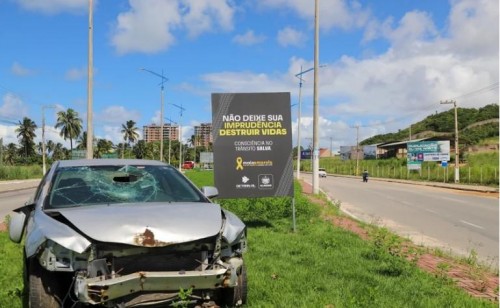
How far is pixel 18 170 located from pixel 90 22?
45168 mm

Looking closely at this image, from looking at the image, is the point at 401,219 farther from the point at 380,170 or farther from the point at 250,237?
the point at 380,170

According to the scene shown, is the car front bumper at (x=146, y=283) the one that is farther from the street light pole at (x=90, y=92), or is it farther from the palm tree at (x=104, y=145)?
the palm tree at (x=104, y=145)

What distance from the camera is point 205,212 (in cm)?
459

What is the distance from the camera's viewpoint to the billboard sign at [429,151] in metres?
70.7

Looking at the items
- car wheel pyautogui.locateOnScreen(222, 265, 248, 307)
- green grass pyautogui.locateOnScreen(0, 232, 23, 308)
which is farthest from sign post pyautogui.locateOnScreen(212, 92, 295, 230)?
car wheel pyautogui.locateOnScreen(222, 265, 248, 307)

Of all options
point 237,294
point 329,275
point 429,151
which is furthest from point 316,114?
point 429,151

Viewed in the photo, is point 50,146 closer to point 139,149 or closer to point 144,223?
point 139,149

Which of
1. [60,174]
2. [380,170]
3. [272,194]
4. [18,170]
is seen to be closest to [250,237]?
[272,194]

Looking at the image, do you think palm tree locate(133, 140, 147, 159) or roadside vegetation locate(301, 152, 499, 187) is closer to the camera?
roadside vegetation locate(301, 152, 499, 187)

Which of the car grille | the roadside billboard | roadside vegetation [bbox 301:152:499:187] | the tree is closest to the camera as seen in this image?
the car grille

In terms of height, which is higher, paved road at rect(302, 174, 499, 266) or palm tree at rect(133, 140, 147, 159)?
palm tree at rect(133, 140, 147, 159)

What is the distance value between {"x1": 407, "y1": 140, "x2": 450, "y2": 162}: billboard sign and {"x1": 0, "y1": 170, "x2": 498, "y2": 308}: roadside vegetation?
63.8 m

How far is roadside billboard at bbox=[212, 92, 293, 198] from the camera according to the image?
1090 centimetres

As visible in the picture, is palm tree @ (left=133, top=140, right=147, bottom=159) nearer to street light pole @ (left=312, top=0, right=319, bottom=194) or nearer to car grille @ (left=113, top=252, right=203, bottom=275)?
street light pole @ (left=312, top=0, right=319, bottom=194)
